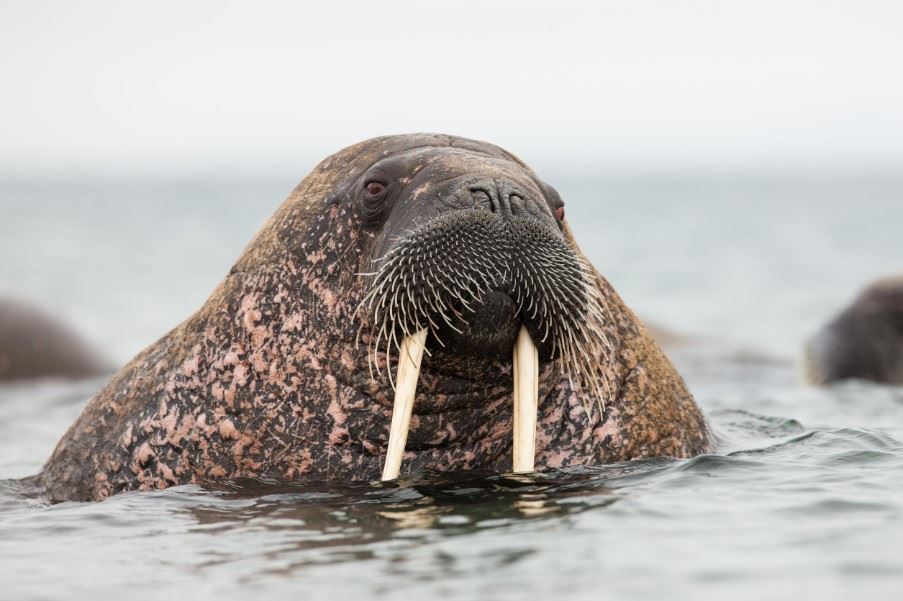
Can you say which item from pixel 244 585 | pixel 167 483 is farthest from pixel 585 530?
pixel 167 483

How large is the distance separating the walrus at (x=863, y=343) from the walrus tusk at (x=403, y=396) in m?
8.95

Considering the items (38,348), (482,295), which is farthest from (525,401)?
(38,348)

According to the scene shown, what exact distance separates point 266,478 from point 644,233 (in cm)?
5933

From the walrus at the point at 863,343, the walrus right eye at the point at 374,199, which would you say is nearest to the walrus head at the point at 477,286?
the walrus right eye at the point at 374,199

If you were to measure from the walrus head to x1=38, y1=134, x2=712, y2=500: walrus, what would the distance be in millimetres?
10

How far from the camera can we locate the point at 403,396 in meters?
6.21

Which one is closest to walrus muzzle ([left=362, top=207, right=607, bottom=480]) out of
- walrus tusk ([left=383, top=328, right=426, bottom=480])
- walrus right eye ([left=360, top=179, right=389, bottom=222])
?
walrus tusk ([left=383, top=328, right=426, bottom=480])

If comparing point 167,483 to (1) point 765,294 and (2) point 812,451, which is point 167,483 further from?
(1) point 765,294

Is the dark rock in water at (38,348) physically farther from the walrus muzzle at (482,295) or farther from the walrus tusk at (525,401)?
the walrus tusk at (525,401)

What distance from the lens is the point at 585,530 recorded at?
5.70 meters

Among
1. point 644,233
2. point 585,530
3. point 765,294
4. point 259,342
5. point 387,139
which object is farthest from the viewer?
point 644,233

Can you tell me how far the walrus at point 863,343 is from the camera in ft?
47.8

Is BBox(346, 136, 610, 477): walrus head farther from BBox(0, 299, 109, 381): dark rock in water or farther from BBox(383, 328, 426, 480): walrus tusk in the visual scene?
BBox(0, 299, 109, 381): dark rock in water

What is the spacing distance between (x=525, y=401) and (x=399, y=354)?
0.71 metres
